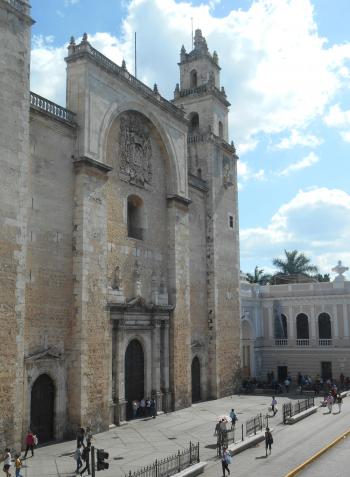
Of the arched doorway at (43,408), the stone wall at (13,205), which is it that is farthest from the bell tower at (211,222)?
the stone wall at (13,205)

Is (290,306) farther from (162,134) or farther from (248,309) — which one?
(162,134)

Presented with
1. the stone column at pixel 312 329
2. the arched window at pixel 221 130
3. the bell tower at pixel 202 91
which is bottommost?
the stone column at pixel 312 329

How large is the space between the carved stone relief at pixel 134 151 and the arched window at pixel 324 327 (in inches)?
820

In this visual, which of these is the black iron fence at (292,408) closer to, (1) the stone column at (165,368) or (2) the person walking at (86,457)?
(1) the stone column at (165,368)

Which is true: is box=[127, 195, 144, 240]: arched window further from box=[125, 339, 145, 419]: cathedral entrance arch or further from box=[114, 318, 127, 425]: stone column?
box=[125, 339, 145, 419]: cathedral entrance arch

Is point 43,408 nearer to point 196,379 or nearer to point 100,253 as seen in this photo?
point 100,253

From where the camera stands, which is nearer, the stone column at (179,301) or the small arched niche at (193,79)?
the stone column at (179,301)

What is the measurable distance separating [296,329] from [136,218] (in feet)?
67.7

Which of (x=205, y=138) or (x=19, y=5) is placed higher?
(x=205, y=138)

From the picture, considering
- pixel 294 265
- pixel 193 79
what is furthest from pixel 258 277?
pixel 193 79

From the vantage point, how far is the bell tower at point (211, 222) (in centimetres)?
3291

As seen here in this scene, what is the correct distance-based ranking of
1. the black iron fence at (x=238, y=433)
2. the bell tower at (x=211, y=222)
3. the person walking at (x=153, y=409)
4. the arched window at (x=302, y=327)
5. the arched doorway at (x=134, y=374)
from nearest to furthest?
the black iron fence at (x=238, y=433) < the arched doorway at (x=134, y=374) < the person walking at (x=153, y=409) < the bell tower at (x=211, y=222) < the arched window at (x=302, y=327)

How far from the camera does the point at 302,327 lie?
1689 inches

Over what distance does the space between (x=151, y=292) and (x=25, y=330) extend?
29.5 feet
